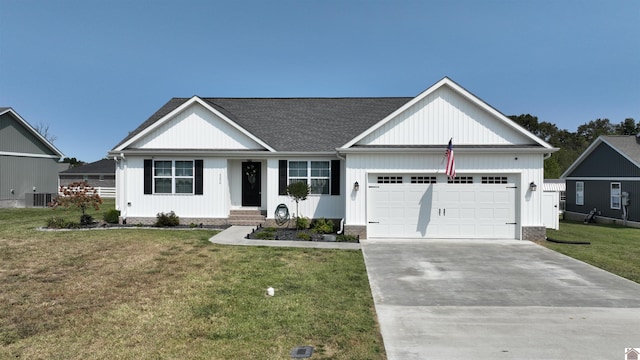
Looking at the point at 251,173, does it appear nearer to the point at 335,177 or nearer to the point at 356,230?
the point at 335,177

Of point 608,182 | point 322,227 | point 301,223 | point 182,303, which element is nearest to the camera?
point 182,303

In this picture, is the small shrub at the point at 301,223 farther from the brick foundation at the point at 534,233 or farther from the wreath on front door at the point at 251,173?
the brick foundation at the point at 534,233

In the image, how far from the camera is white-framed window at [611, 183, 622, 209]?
19378 mm

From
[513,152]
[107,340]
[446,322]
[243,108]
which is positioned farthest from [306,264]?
[243,108]

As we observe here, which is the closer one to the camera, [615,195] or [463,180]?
[463,180]

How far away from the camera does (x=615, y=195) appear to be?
1961 cm

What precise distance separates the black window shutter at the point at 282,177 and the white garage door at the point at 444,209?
3763mm

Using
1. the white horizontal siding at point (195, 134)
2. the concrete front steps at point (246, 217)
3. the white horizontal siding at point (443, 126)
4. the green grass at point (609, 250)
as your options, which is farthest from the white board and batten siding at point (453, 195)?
the white horizontal siding at point (195, 134)

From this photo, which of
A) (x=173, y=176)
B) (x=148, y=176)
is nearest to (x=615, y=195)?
(x=173, y=176)

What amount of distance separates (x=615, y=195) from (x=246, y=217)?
799 inches

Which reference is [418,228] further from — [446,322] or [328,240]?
[446,322]

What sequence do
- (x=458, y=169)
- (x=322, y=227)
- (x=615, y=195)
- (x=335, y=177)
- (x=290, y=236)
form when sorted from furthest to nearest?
(x=615, y=195) → (x=335, y=177) → (x=322, y=227) → (x=458, y=169) → (x=290, y=236)

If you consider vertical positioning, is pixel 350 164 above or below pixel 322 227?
above

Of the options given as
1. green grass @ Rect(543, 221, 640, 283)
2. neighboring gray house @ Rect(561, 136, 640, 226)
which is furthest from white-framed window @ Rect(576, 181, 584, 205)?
green grass @ Rect(543, 221, 640, 283)
